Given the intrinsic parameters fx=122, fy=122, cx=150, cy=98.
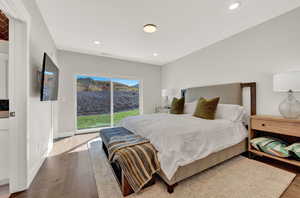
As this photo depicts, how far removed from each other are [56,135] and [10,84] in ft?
8.81

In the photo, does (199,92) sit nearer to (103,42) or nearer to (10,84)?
(103,42)

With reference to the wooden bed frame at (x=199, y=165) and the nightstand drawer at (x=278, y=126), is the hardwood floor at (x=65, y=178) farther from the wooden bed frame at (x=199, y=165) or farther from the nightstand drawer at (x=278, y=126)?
the nightstand drawer at (x=278, y=126)

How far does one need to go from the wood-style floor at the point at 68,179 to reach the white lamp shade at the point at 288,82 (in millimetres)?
1275

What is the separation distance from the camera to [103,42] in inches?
129

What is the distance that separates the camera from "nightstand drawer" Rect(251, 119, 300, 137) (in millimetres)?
1823

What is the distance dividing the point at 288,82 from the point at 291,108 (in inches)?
17.6

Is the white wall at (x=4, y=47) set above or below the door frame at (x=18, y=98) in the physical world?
above

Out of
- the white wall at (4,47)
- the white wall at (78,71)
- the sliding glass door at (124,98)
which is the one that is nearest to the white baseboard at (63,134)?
the white wall at (78,71)

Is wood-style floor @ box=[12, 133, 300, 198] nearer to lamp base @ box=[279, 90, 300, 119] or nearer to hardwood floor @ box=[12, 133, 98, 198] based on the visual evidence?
hardwood floor @ box=[12, 133, 98, 198]

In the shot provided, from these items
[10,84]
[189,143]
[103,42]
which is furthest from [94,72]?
[189,143]

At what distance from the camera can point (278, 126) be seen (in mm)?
1988

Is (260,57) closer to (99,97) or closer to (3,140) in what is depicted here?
(3,140)

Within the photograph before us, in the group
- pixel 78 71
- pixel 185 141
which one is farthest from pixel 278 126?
pixel 78 71

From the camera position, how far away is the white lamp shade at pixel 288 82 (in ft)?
5.85
